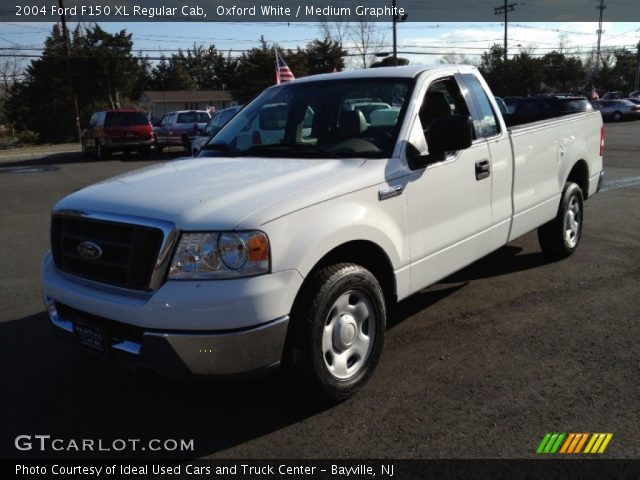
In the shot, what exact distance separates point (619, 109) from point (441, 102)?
38427mm

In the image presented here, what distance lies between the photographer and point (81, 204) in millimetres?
3338

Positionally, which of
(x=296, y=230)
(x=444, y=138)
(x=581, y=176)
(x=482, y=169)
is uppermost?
(x=444, y=138)

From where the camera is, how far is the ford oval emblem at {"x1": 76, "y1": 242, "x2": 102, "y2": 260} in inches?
123

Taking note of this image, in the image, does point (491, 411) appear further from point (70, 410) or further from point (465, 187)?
point (70, 410)

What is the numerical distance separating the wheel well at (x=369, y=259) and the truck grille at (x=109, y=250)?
89 centimetres

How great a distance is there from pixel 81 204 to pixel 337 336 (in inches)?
65.0

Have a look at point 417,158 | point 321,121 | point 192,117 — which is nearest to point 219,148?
point 321,121

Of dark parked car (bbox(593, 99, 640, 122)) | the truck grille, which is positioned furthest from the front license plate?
dark parked car (bbox(593, 99, 640, 122))

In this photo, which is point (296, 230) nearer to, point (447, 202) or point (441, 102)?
point (447, 202)

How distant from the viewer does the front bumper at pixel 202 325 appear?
9.15ft

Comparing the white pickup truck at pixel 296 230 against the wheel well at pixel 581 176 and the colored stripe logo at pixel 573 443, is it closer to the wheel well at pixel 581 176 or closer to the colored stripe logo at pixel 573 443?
the colored stripe logo at pixel 573 443

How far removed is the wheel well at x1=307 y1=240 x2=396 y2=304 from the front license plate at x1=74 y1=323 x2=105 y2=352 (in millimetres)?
1174

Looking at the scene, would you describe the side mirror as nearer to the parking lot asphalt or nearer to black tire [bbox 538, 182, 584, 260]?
the parking lot asphalt

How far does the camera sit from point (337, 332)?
3359 millimetres
